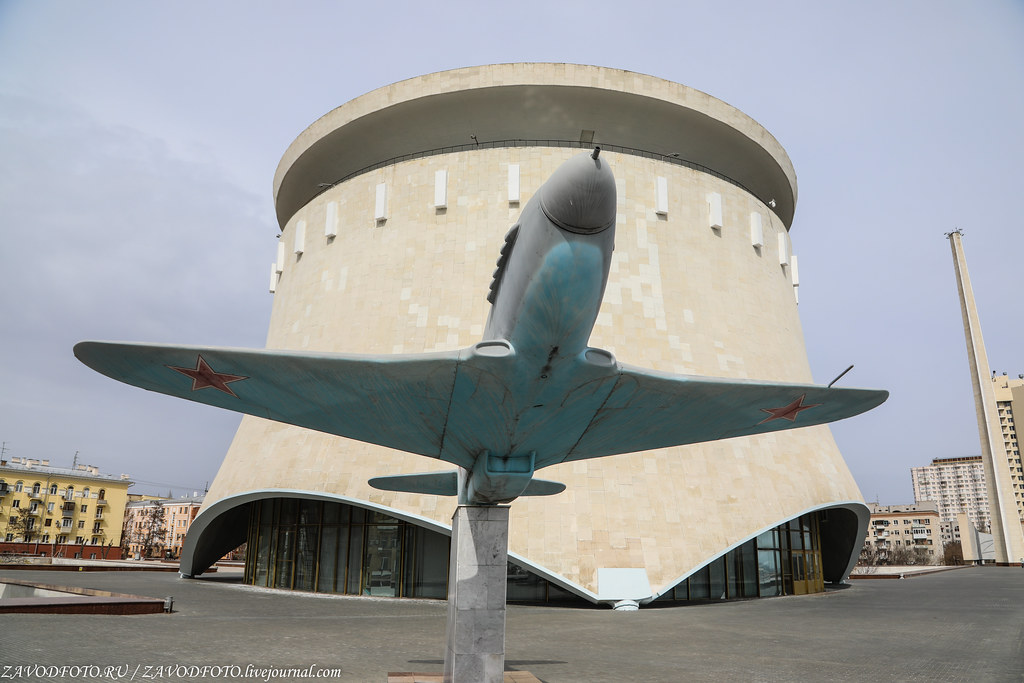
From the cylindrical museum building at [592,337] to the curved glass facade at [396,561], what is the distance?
2.7 inches

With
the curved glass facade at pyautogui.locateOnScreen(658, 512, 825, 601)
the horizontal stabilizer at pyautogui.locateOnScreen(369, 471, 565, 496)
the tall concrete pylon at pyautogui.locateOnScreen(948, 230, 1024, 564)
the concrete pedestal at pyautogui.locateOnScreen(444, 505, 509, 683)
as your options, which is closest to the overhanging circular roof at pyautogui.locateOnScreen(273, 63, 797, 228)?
the curved glass facade at pyautogui.locateOnScreen(658, 512, 825, 601)

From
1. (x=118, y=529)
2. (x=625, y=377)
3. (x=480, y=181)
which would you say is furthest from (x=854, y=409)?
(x=118, y=529)

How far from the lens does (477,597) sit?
770cm

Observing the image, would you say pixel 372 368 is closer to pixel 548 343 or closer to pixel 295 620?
pixel 548 343

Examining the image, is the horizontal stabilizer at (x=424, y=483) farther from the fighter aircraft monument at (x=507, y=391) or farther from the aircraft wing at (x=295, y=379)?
the aircraft wing at (x=295, y=379)

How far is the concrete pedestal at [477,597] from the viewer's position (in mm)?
7555

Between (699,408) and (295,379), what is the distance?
13.0 feet

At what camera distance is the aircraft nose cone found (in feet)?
15.1

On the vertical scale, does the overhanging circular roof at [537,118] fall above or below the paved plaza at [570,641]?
above

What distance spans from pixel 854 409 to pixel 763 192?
24.2 metres

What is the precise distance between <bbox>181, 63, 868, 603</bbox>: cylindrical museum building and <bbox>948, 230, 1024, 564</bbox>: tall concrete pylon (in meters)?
42.9

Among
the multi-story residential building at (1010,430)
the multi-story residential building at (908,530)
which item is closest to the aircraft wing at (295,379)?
the multi-story residential building at (908,530)

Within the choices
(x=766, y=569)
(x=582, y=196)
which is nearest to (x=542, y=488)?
(x=582, y=196)

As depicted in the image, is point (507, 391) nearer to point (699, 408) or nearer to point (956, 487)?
point (699, 408)
